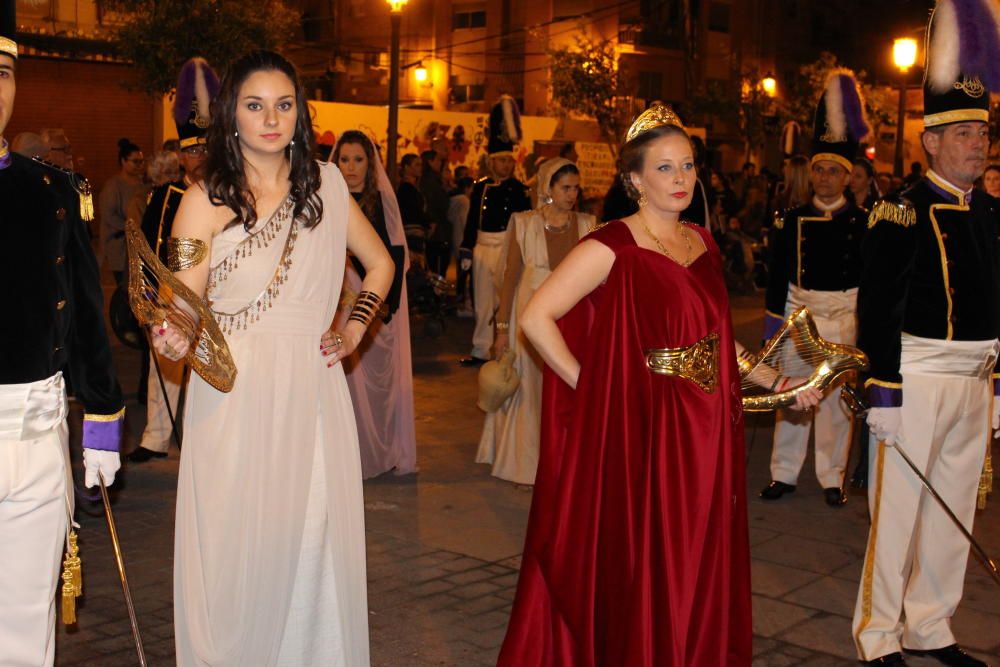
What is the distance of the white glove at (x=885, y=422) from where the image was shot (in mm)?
4910

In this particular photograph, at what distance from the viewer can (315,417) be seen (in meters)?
4.00

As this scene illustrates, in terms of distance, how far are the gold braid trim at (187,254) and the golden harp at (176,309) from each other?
0.45ft

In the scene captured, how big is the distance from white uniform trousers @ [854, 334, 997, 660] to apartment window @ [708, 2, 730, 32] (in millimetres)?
41826

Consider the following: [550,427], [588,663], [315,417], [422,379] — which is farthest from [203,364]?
[422,379]

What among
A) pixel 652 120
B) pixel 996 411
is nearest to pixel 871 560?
pixel 996 411

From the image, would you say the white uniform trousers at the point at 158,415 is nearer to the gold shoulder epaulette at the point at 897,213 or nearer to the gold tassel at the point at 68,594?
the gold tassel at the point at 68,594

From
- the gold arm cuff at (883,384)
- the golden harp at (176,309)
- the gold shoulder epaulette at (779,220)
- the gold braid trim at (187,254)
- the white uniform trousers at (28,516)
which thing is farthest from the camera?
the gold shoulder epaulette at (779,220)

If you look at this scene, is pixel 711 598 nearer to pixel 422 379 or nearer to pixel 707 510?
pixel 707 510

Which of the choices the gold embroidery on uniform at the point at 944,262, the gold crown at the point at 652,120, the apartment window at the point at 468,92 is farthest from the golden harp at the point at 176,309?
the apartment window at the point at 468,92

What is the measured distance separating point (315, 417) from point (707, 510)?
1385 mm

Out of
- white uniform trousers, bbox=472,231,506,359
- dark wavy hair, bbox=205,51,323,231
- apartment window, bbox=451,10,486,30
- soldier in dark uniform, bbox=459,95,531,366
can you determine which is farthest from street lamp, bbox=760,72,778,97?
dark wavy hair, bbox=205,51,323,231

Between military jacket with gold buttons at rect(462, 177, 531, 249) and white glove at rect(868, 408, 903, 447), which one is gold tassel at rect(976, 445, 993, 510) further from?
military jacket with gold buttons at rect(462, 177, 531, 249)

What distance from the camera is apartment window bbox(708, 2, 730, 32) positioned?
147ft

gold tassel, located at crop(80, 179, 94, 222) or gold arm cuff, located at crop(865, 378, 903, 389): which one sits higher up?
gold tassel, located at crop(80, 179, 94, 222)
